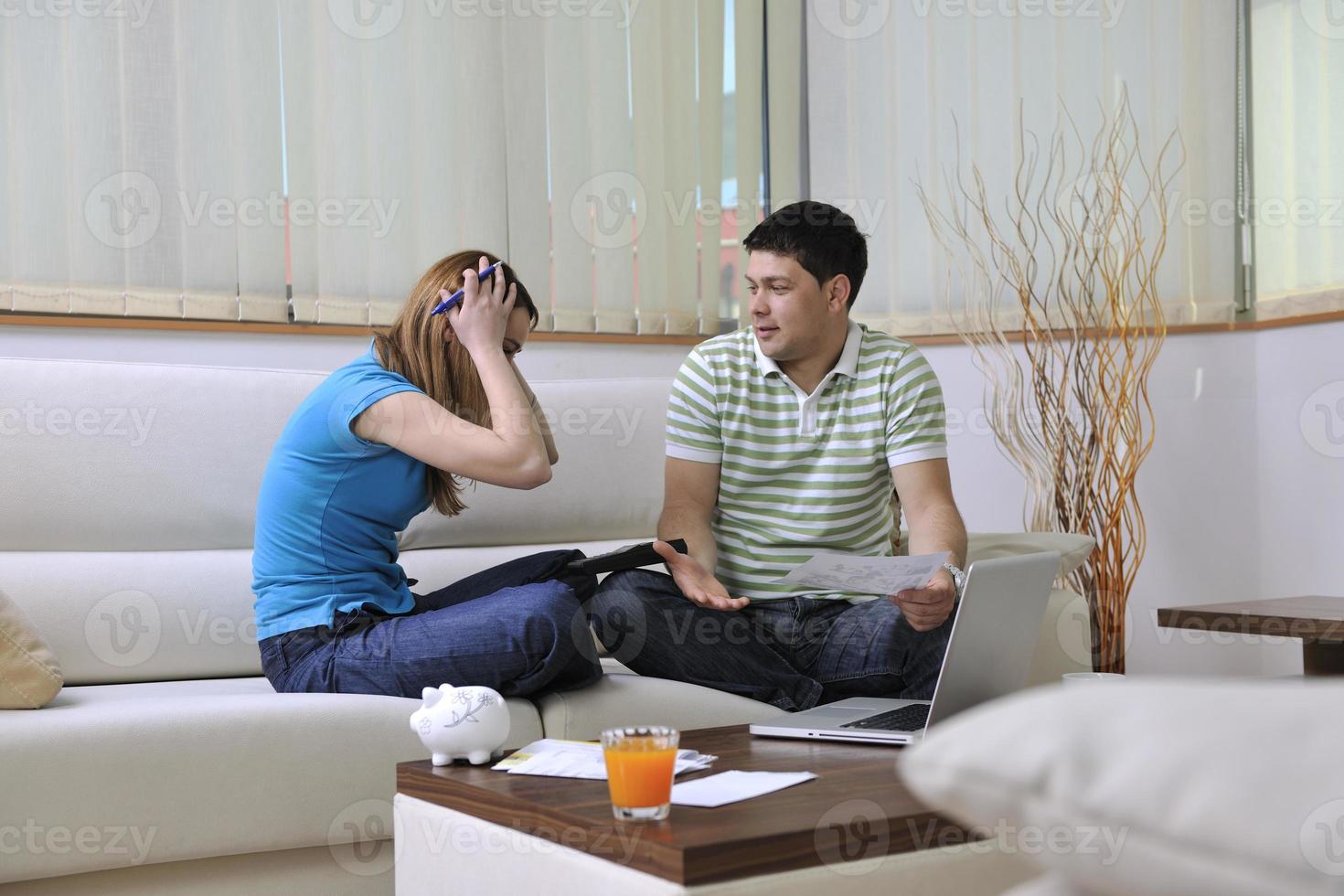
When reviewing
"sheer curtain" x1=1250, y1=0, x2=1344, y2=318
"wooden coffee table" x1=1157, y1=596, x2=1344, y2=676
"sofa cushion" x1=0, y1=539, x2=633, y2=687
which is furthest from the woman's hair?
"sheer curtain" x1=1250, y1=0, x2=1344, y2=318

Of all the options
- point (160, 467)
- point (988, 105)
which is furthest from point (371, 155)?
point (988, 105)

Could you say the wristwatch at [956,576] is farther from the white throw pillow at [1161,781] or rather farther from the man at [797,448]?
the white throw pillow at [1161,781]

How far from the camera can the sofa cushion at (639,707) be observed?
5.82ft

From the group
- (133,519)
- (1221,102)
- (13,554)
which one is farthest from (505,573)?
(1221,102)

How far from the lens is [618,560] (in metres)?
1.92

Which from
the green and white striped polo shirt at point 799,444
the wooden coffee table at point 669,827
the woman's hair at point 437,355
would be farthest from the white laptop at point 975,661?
the woman's hair at point 437,355

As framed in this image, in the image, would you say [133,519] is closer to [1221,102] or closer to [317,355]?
[317,355]

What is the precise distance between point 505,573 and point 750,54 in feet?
6.26

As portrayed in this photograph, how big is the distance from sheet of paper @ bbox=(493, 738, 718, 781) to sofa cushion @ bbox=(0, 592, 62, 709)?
68cm

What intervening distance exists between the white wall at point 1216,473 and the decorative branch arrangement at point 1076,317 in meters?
0.09

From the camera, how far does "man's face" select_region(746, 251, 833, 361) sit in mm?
2236

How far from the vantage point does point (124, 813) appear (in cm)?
150

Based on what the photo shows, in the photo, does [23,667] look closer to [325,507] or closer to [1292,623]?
[325,507]

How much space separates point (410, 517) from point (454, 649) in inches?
13.6
